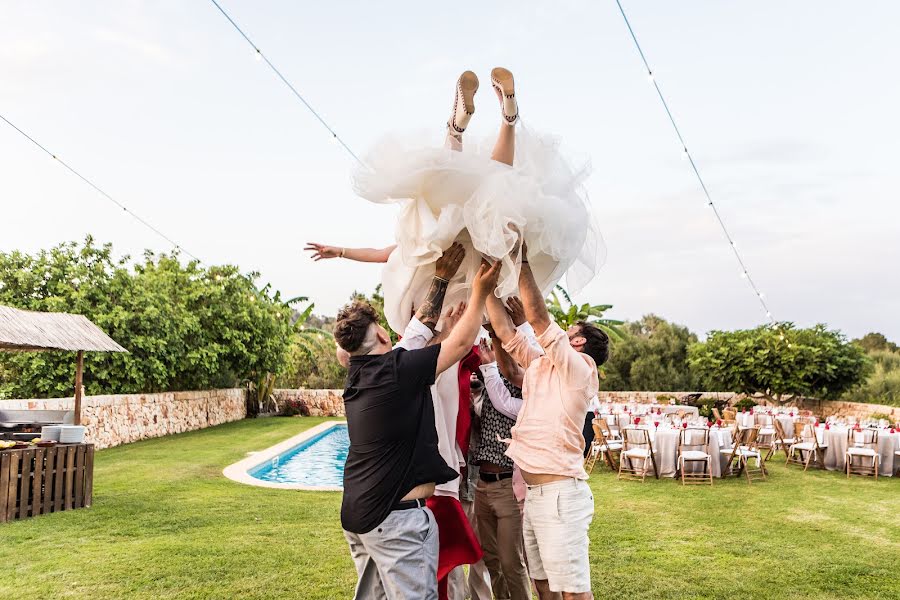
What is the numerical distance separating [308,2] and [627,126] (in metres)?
4.96

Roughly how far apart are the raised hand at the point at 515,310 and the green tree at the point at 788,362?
21.3 m

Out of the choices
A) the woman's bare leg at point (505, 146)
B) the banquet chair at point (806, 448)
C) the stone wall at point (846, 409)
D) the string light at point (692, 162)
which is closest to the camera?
the woman's bare leg at point (505, 146)

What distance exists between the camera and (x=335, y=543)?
6.44 m

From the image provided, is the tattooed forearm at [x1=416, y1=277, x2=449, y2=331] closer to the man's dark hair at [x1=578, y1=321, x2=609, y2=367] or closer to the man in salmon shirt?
the man in salmon shirt

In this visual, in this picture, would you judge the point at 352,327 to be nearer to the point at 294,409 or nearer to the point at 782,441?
the point at 782,441

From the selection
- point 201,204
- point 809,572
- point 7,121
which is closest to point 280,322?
point 201,204

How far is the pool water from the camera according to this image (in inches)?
507

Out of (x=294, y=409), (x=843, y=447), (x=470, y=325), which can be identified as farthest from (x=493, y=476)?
(x=294, y=409)

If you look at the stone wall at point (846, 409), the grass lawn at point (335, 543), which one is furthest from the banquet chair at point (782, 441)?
the stone wall at point (846, 409)

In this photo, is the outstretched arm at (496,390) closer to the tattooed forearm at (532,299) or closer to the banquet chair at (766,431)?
the tattooed forearm at (532,299)

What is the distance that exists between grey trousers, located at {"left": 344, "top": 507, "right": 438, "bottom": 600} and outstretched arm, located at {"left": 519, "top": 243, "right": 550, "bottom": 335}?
0.87 meters

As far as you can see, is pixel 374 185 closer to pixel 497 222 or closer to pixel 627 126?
pixel 497 222

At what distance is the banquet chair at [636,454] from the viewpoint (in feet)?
36.0

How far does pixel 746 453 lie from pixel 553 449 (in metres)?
9.41
